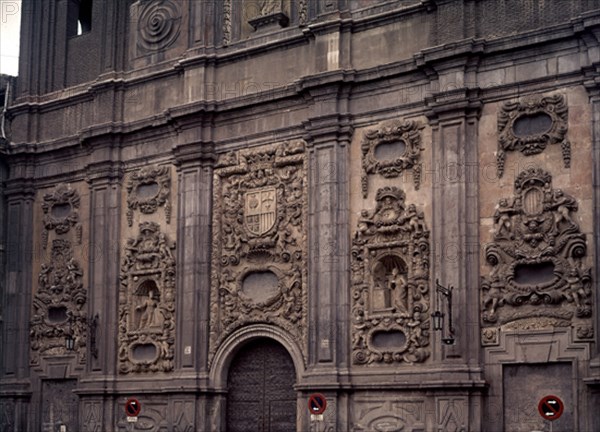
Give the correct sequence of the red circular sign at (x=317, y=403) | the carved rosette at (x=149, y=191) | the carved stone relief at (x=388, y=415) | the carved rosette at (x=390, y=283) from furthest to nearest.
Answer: the carved rosette at (x=149, y=191) < the red circular sign at (x=317, y=403) < the carved rosette at (x=390, y=283) < the carved stone relief at (x=388, y=415)

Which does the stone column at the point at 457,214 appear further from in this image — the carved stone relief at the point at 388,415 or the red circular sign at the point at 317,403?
the red circular sign at the point at 317,403

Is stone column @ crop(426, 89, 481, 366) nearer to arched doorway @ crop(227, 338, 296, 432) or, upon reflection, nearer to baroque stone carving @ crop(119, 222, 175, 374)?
arched doorway @ crop(227, 338, 296, 432)

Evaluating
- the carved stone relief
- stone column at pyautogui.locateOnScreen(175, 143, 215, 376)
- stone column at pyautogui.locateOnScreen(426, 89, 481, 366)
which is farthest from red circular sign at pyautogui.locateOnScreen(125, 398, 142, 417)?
stone column at pyautogui.locateOnScreen(426, 89, 481, 366)

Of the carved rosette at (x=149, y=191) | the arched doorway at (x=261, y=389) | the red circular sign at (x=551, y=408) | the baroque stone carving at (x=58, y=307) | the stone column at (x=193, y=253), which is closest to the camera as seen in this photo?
the red circular sign at (x=551, y=408)

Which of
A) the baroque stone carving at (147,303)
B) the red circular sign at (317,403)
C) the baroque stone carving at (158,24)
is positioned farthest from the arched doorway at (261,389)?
the baroque stone carving at (158,24)

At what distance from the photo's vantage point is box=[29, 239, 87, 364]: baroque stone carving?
91.8 ft

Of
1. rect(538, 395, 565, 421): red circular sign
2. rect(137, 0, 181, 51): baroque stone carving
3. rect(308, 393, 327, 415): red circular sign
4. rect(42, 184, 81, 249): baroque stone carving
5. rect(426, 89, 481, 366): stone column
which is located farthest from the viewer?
rect(42, 184, 81, 249): baroque stone carving

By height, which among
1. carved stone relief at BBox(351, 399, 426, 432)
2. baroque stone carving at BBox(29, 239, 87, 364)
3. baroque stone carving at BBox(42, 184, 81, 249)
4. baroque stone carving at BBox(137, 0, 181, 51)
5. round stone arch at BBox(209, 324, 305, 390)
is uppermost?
baroque stone carving at BBox(137, 0, 181, 51)

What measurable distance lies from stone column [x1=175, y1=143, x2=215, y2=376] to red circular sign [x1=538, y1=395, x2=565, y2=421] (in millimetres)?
8721

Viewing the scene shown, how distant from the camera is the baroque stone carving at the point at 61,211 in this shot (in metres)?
28.8

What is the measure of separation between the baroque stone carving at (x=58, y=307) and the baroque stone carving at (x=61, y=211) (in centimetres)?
39

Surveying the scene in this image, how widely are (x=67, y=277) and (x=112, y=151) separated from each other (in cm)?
348

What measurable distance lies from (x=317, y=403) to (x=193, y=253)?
5.09 m

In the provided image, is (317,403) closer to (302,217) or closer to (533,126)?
(302,217)
